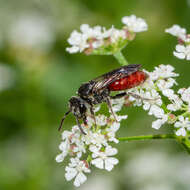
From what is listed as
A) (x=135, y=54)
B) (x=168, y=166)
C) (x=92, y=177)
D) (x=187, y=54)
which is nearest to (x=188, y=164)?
(x=168, y=166)

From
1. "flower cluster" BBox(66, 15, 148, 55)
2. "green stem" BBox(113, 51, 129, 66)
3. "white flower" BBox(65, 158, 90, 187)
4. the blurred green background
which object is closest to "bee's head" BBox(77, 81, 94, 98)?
"white flower" BBox(65, 158, 90, 187)

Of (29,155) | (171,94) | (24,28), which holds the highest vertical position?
(24,28)

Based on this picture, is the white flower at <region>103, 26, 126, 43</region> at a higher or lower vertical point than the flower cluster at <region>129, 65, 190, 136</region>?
higher

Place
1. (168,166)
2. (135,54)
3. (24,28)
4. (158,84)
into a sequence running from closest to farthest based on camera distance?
1. (158,84)
2. (168,166)
3. (135,54)
4. (24,28)

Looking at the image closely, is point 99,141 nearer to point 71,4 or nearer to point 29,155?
point 29,155

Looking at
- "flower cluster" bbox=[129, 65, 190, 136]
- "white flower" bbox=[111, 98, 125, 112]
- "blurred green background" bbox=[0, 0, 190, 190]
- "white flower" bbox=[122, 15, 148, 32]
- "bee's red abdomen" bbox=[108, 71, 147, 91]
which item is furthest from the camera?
"blurred green background" bbox=[0, 0, 190, 190]

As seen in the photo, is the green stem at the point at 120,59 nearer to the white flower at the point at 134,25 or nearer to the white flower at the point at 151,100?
the white flower at the point at 134,25

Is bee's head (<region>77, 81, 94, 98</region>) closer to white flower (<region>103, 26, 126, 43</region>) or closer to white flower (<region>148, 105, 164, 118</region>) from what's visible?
white flower (<region>148, 105, 164, 118</region>)
